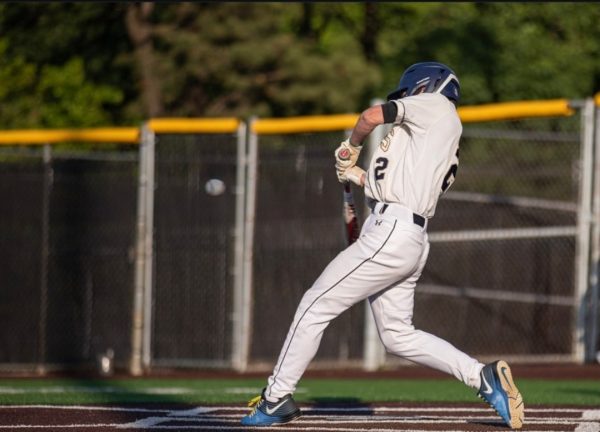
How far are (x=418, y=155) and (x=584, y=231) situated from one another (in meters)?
7.08

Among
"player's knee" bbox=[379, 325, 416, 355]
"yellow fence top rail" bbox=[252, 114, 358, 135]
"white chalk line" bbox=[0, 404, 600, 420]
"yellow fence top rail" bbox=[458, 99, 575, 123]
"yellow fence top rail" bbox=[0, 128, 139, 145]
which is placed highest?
"yellow fence top rail" bbox=[458, 99, 575, 123]

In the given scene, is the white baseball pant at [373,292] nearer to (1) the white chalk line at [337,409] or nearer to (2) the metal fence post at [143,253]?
(1) the white chalk line at [337,409]

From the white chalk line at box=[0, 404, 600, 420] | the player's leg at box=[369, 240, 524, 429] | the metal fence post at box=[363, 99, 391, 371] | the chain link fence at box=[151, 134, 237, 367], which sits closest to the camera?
the player's leg at box=[369, 240, 524, 429]

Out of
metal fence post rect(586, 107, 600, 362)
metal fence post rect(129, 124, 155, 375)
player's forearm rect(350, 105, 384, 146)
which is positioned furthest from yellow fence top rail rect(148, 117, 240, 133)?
player's forearm rect(350, 105, 384, 146)

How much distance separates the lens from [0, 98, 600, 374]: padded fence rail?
14.2 metres

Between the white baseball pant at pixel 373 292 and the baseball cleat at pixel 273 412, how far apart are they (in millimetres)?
43

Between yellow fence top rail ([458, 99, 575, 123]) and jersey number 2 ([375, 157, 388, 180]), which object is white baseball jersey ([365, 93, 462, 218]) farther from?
yellow fence top rail ([458, 99, 575, 123])

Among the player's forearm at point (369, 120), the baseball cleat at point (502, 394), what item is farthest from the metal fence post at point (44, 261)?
the baseball cleat at point (502, 394)

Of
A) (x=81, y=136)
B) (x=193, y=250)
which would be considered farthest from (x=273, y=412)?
(x=81, y=136)

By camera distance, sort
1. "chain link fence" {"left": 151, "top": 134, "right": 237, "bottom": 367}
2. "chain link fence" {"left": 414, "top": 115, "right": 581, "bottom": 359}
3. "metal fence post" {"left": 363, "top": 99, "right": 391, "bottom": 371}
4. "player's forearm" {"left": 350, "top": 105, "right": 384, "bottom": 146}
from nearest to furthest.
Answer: "player's forearm" {"left": 350, "top": 105, "right": 384, "bottom": 146}
"metal fence post" {"left": 363, "top": 99, "right": 391, "bottom": 371}
"chain link fence" {"left": 151, "top": 134, "right": 237, "bottom": 367}
"chain link fence" {"left": 414, "top": 115, "right": 581, "bottom": 359}

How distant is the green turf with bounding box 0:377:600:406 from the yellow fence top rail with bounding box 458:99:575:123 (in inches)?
110

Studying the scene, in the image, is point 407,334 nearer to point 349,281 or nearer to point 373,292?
point 373,292

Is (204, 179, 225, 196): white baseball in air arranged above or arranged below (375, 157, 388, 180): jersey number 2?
above

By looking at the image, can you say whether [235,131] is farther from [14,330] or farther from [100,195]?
[14,330]
